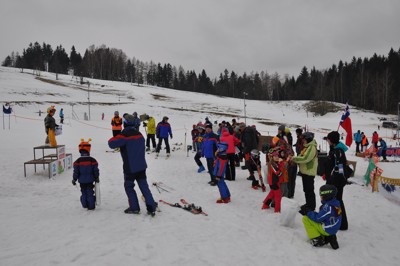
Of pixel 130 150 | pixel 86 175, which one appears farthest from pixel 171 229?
pixel 86 175

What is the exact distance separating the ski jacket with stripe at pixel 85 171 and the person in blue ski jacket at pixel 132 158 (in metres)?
0.76

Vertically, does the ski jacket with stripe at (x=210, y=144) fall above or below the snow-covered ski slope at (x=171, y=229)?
above

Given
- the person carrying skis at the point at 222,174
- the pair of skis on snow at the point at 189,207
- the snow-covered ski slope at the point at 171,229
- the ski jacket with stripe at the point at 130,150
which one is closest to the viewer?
the snow-covered ski slope at the point at 171,229

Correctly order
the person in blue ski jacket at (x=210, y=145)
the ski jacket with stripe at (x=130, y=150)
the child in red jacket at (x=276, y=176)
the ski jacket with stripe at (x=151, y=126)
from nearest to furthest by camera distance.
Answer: the ski jacket with stripe at (x=130, y=150), the child in red jacket at (x=276, y=176), the person in blue ski jacket at (x=210, y=145), the ski jacket with stripe at (x=151, y=126)

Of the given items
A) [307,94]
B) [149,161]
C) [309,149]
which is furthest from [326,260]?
[307,94]

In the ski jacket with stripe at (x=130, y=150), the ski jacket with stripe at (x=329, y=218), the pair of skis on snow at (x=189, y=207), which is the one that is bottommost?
the pair of skis on snow at (x=189, y=207)

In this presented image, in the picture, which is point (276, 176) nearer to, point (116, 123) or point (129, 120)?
point (129, 120)

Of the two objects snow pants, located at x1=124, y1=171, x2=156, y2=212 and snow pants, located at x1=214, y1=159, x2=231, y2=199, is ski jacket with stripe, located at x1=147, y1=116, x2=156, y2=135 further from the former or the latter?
snow pants, located at x1=124, y1=171, x2=156, y2=212

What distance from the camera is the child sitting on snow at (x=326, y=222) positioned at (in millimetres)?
4824

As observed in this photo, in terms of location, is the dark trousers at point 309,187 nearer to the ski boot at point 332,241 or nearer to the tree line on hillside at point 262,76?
the ski boot at point 332,241

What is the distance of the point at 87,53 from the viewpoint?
10306 centimetres

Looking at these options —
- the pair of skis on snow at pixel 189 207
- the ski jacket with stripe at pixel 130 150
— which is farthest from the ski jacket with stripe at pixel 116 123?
the ski jacket with stripe at pixel 130 150

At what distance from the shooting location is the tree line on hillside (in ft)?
227

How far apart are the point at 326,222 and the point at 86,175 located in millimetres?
4829
